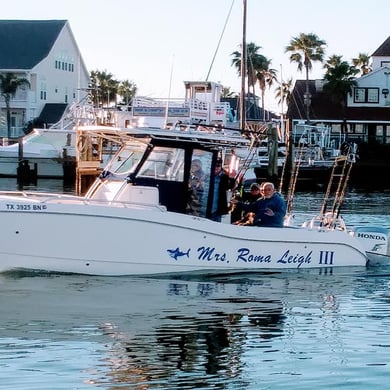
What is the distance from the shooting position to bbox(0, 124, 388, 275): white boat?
47.4 ft

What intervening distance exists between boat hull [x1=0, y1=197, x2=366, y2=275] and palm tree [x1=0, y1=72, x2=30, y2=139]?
2258 inches

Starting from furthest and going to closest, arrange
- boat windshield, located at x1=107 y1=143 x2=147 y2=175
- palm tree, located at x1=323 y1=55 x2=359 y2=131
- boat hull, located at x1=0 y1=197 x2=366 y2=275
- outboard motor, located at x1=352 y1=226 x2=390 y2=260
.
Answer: palm tree, located at x1=323 y1=55 x2=359 y2=131 → outboard motor, located at x1=352 y1=226 x2=390 y2=260 → boat windshield, located at x1=107 y1=143 x2=147 y2=175 → boat hull, located at x1=0 y1=197 x2=366 y2=275

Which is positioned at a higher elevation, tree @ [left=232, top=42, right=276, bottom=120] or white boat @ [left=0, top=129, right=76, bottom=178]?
tree @ [left=232, top=42, right=276, bottom=120]

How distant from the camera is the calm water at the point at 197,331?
9586 mm

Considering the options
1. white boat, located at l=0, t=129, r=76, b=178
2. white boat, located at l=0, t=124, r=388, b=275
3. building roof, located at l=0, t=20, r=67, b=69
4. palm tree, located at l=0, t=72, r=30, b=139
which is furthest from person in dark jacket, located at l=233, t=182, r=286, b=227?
building roof, located at l=0, t=20, r=67, b=69

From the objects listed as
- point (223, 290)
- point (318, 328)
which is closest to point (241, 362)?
point (318, 328)

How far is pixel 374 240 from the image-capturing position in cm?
1809

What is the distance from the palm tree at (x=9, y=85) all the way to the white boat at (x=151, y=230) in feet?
186

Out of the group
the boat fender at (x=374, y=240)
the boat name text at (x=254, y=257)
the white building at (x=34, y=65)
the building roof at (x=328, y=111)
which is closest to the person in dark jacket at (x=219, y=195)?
the boat name text at (x=254, y=257)

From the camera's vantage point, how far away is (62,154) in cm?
5216

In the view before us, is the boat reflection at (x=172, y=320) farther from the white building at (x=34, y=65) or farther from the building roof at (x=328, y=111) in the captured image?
the white building at (x=34, y=65)

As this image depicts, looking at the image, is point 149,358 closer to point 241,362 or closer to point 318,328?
point 241,362

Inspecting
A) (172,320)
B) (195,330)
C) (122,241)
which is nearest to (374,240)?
(122,241)

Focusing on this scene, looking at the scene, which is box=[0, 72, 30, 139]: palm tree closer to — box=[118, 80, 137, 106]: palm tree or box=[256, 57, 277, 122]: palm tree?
box=[118, 80, 137, 106]: palm tree
